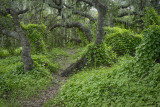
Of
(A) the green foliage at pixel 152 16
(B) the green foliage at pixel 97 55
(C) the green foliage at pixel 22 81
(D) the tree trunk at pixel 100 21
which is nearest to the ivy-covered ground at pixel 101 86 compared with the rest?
(C) the green foliage at pixel 22 81

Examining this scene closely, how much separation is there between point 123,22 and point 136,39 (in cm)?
581

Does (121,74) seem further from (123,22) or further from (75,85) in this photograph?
(123,22)

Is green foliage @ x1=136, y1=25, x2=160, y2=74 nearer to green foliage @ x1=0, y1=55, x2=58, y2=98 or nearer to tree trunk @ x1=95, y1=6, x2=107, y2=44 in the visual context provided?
tree trunk @ x1=95, y1=6, x2=107, y2=44

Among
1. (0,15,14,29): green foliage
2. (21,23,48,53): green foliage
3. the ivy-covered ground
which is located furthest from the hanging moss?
the ivy-covered ground

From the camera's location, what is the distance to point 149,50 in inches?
177

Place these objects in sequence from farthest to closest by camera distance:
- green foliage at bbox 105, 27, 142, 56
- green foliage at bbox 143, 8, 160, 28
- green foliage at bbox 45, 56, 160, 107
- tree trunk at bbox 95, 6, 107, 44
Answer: green foliage at bbox 143, 8, 160, 28 < green foliage at bbox 105, 27, 142, 56 < tree trunk at bbox 95, 6, 107, 44 < green foliage at bbox 45, 56, 160, 107

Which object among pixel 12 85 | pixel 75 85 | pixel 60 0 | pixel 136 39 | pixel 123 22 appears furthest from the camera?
pixel 123 22

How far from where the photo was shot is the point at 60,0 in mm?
11195

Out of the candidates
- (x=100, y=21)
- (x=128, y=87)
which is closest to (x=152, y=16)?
(x=100, y=21)

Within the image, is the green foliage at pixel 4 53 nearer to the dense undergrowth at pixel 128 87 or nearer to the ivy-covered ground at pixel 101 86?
the ivy-covered ground at pixel 101 86

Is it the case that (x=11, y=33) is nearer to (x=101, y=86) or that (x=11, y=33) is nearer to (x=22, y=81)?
(x=22, y=81)

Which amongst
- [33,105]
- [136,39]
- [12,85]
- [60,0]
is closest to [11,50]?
[60,0]

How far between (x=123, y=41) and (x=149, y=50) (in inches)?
193

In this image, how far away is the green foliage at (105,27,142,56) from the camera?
9071 millimetres
